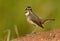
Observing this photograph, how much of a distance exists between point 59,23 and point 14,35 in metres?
1.92

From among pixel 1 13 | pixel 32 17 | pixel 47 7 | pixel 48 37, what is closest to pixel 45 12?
pixel 47 7

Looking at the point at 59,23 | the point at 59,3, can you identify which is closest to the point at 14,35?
the point at 59,23

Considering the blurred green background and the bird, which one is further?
the blurred green background

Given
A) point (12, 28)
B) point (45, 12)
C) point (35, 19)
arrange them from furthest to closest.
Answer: point (45, 12), point (12, 28), point (35, 19)

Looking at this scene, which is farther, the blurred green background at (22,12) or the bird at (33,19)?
the blurred green background at (22,12)

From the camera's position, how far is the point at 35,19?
45.6ft

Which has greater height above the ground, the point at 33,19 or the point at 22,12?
the point at 22,12

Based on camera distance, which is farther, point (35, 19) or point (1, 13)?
point (1, 13)

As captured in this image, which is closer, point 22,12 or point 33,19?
point 33,19

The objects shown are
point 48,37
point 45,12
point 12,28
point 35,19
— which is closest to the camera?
point 48,37

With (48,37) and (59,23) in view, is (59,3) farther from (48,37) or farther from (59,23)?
(48,37)

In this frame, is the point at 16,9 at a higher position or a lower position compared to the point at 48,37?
higher

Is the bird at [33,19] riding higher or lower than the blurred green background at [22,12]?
lower

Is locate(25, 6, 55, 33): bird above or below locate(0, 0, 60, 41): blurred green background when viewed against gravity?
below
